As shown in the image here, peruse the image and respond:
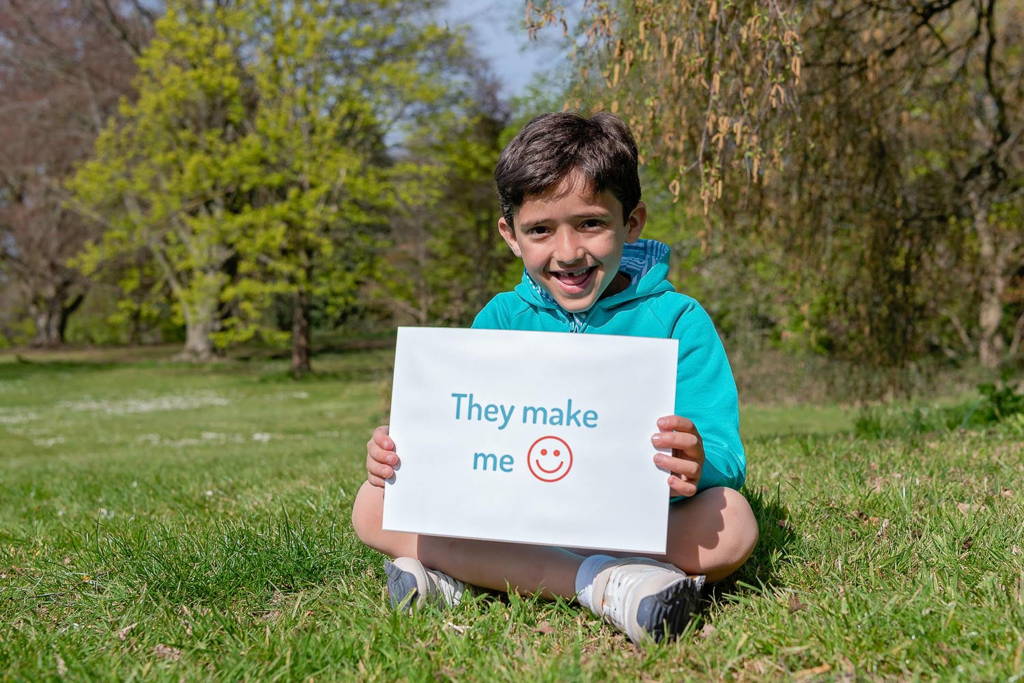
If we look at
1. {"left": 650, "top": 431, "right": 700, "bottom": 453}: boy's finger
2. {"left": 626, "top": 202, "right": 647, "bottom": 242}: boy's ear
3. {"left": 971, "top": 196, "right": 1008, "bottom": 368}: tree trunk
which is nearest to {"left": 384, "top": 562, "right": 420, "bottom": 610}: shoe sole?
{"left": 650, "top": 431, "right": 700, "bottom": 453}: boy's finger

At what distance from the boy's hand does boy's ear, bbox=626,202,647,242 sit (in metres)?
0.70

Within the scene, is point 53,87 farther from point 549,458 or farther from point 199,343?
point 549,458

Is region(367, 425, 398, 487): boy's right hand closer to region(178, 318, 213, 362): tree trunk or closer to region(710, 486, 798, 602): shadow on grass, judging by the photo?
region(710, 486, 798, 602): shadow on grass

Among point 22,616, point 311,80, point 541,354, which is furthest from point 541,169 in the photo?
point 311,80

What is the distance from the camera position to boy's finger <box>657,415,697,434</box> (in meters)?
2.17

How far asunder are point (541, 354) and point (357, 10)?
65.9 feet

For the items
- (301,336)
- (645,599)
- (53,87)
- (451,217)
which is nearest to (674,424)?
(645,599)

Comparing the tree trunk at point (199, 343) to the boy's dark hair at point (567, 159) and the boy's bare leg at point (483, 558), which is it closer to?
the boy's bare leg at point (483, 558)

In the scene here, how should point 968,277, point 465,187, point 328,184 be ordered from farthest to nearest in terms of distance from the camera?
point 465,187
point 328,184
point 968,277

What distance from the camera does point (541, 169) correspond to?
8.16ft

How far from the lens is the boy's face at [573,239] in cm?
249

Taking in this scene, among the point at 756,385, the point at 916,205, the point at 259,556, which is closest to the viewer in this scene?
the point at 259,556

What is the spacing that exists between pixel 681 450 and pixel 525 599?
2.06 ft

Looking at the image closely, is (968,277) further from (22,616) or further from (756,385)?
(22,616)
